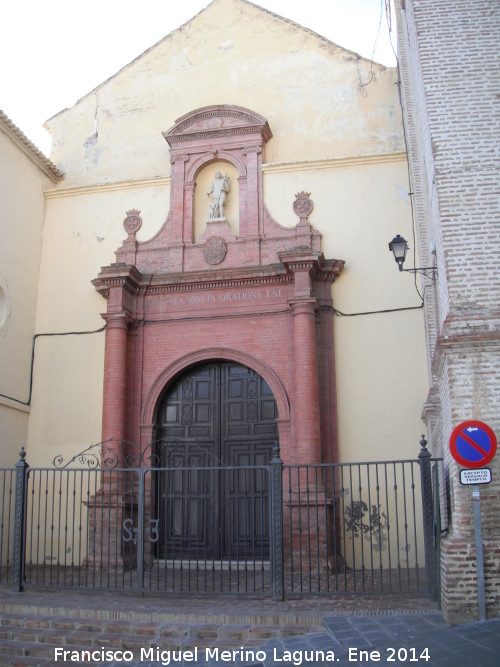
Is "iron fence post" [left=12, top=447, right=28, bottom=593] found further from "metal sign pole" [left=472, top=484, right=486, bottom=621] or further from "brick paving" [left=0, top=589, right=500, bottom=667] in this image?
"metal sign pole" [left=472, top=484, right=486, bottom=621]

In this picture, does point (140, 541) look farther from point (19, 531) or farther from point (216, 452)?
point (216, 452)

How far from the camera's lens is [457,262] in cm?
707

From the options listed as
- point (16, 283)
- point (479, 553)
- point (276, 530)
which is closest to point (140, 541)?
point (276, 530)

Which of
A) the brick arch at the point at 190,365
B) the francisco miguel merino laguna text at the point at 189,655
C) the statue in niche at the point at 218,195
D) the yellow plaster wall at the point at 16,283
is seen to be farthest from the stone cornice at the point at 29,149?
the francisco miguel merino laguna text at the point at 189,655

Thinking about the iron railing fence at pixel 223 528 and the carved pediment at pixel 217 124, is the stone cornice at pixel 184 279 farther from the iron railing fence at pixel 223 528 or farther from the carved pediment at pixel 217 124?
the iron railing fence at pixel 223 528

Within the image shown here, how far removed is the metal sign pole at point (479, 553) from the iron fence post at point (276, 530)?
2156mm

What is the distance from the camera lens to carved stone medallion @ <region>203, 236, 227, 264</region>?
11.6 m

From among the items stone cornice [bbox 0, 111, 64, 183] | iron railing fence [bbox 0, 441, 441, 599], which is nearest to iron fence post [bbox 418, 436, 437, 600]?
iron railing fence [bbox 0, 441, 441, 599]

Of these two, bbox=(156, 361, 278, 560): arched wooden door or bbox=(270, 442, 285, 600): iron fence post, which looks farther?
bbox=(156, 361, 278, 560): arched wooden door

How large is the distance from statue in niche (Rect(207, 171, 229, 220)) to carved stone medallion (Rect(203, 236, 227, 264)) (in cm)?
49

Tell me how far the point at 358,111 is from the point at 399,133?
2.85ft

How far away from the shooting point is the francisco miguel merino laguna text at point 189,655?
5.63 metres

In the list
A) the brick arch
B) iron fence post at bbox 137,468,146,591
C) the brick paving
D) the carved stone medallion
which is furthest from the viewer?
the carved stone medallion

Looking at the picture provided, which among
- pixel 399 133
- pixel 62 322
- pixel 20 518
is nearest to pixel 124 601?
pixel 20 518
